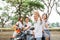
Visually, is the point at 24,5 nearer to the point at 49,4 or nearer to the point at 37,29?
the point at 49,4

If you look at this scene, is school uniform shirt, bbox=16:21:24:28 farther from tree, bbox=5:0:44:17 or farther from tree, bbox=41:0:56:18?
tree, bbox=41:0:56:18

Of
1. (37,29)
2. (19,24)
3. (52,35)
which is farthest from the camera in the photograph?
(52,35)

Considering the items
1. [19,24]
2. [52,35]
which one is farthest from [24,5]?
[52,35]

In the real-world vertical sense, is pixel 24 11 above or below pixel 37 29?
above

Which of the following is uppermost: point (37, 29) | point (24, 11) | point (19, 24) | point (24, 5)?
point (24, 5)

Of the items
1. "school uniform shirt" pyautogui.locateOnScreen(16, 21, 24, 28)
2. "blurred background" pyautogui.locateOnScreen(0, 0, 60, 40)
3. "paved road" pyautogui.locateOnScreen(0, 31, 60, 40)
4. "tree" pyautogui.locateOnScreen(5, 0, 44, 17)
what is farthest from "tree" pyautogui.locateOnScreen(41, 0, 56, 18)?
"school uniform shirt" pyautogui.locateOnScreen(16, 21, 24, 28)

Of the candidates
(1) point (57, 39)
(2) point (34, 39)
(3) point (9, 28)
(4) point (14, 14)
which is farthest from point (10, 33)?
(1) point (57, 39)

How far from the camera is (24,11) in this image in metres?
5.13

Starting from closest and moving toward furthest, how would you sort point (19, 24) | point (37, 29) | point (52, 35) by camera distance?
point (37, 29) → point (19, 24) → point (52, 35)

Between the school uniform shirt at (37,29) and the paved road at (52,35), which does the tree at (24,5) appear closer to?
the paved road at (52,35)

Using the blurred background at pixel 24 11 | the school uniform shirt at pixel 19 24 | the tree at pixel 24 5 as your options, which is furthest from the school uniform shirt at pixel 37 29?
the tree at pixel 24 5

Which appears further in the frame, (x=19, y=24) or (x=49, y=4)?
(x=49, y=4)

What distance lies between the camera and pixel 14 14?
5129 millimetres

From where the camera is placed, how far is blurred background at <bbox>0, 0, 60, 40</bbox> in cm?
507
